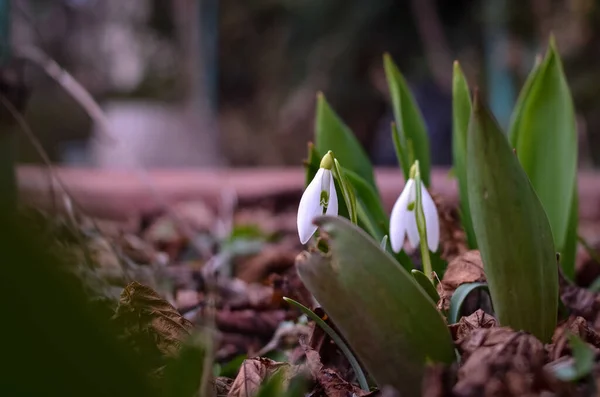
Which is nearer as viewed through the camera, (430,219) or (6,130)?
(430,219)

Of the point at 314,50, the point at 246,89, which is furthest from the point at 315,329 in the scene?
the point at 246,89

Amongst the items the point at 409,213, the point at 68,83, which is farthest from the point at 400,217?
the point at 68,83

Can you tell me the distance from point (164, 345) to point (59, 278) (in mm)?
351

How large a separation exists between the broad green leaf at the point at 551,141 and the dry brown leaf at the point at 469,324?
337mm

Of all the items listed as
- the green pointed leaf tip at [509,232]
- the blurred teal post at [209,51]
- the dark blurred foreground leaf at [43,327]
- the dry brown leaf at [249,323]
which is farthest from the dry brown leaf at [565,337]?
the blurred teal post at [209,51]

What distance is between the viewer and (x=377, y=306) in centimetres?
54

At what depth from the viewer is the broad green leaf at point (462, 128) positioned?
87 centimetres

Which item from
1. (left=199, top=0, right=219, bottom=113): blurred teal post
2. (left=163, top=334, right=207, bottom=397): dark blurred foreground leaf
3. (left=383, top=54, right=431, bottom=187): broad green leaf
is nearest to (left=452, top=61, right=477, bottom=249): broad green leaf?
(left=383, top=54, right=431, bottom=187): broad green leaf

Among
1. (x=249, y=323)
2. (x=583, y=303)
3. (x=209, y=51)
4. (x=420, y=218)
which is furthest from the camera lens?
(x=209, y=51)

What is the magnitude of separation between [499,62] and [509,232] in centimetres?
376

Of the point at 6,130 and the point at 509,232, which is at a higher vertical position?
the point at 6,130

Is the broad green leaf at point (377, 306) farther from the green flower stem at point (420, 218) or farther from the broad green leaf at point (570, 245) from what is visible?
the broad green leaf at point (570, 245)

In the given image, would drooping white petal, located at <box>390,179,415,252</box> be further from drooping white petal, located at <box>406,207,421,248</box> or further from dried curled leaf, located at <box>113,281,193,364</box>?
dried curled leaf, located at <box>113,281,193,364</box>

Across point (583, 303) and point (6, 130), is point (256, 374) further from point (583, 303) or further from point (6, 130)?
point (6, 130)
